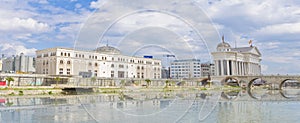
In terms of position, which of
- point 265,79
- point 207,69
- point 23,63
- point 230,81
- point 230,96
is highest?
point 23,63

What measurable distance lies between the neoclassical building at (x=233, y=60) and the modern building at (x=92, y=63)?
25246mm

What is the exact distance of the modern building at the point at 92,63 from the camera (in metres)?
55.4

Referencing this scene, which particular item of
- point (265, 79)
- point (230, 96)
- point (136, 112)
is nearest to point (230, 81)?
point (265, 79)

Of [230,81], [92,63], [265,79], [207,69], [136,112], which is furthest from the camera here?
[207,69]

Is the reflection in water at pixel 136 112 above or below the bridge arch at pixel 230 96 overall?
above

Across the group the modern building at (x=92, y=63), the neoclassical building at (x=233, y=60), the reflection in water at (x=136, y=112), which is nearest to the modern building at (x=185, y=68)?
the neoclassical building at (x=233, y=60)

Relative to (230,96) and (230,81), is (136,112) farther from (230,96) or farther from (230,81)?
(230,81)

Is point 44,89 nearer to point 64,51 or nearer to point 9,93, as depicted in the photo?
point 9,93

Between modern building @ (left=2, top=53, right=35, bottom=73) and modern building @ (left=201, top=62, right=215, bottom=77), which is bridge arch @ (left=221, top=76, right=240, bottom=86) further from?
modern building @ (left=2, top=53, right=35, bottom=73)

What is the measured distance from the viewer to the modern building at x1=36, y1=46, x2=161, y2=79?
55375mm

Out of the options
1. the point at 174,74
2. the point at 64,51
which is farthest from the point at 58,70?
the point at 174,74

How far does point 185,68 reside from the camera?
365ft

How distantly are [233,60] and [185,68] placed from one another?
23454 mm

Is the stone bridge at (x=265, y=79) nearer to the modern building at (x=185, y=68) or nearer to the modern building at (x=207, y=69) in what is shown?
the modern building at (x=185, y=68)
